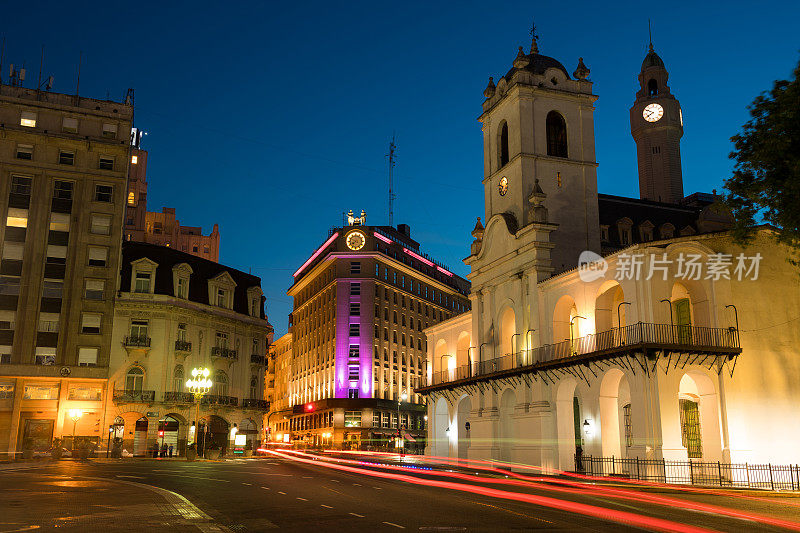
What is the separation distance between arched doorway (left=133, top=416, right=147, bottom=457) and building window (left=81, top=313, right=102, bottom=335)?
8.61 metres

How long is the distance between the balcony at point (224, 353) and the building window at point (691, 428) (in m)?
44.4

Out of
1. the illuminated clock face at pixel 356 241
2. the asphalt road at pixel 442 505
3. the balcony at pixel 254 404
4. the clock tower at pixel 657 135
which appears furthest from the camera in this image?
the illuminated clock face at pixel 356 241

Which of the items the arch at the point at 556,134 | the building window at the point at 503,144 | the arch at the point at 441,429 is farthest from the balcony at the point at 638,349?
the arch at the point at 441,429

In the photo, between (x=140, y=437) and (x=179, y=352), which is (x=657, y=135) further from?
(x=140, y=437)

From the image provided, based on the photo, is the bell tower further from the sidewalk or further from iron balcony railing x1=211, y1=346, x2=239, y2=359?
iron balcony railing x1=211, y1=346, x2=239, y2=359

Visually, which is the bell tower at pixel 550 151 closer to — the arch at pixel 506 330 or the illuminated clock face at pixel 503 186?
the illuminated clock face at pixel 503 186

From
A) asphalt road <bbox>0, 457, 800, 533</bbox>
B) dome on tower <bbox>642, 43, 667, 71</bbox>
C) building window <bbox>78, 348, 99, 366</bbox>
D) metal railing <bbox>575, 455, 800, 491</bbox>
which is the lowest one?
asphalt road <bbox>0, 457, 800, 533</bbox>

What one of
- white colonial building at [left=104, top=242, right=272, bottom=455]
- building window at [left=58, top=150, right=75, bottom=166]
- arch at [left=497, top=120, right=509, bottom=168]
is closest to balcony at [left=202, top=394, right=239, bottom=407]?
white colonial building at [left=104, top=242, right=272, bottom=455]

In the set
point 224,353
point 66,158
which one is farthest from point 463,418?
point 66,158

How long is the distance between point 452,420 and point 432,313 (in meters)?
58.4

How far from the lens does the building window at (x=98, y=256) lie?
207ft

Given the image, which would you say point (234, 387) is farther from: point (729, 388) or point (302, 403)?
point (729, 388)

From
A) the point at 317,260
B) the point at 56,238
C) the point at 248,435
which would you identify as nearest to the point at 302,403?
the point at 317,260

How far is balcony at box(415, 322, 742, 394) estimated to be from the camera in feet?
111
